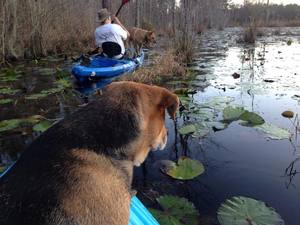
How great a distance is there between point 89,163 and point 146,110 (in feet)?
1.72

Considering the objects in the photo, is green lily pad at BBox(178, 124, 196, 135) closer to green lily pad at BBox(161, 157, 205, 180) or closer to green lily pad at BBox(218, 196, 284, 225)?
green lily pad at BBox(161, 157, 205, 180)

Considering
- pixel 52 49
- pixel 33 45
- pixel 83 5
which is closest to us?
pixel 33 45

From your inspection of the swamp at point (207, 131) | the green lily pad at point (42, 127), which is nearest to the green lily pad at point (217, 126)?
the swamp at point (207, 131)

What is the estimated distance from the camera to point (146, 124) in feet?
7.00

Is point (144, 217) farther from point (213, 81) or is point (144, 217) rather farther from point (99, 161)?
point (213, 81)

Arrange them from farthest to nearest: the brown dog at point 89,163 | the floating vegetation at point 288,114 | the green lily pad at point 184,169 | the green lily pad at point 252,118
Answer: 1. the floating vegetation at point 288,114
2. the green lily pad at point 252,118
3. the green lily pad at point 184,169
4. the brown dog at point 89,163

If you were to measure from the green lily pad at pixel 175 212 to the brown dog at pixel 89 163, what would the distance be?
1.42 meters

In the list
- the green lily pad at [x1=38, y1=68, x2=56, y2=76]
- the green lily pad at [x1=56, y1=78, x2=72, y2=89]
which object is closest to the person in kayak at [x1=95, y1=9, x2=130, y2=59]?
the green lily pad at [x1=56, y1=78, x2=72, y2=89]

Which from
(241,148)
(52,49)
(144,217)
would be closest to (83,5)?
(52,49)

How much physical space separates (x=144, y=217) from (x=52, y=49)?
15.4 meters

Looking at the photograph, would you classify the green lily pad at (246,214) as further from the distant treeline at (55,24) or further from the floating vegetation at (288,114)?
the distant treeline at (55,24)

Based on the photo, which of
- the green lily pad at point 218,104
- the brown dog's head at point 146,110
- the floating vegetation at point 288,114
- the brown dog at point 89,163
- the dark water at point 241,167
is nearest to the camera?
the brown dog at point 89,163

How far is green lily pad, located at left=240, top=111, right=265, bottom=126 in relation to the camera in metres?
5.84

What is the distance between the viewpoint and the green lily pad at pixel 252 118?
584cm
